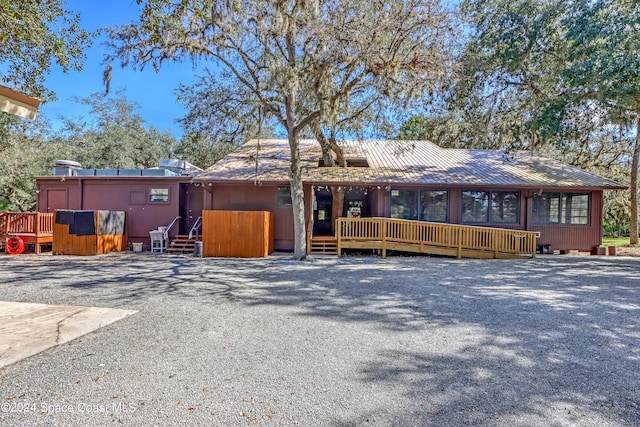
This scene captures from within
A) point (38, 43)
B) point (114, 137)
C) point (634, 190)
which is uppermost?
point (114, 137)

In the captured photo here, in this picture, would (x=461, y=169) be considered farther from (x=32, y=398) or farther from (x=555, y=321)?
(x=32, y=398)

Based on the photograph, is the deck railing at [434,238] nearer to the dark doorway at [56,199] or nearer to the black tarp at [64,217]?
the black tarp at [64,217]

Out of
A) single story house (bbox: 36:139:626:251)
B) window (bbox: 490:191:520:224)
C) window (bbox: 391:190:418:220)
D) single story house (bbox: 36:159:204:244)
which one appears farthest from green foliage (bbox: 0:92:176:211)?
window (bbox: 490:191:520:224)

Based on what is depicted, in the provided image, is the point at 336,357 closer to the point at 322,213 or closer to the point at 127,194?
the point at 322,213

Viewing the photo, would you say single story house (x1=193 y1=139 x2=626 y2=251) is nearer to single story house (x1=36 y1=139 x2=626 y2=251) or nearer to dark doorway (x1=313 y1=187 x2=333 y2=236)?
single story house (x1=36 y1=139 x2=626 y2=251)

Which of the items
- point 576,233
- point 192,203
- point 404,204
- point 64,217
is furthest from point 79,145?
point 576,233

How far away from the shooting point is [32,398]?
93.7 inches

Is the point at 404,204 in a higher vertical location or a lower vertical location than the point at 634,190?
lower

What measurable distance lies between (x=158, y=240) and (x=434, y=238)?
31.2 ft

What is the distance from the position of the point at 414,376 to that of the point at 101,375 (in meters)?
2.55

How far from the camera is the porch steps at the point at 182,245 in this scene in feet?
38.2

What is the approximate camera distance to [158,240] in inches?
474

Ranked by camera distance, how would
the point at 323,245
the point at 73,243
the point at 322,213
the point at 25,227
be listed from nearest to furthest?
1. the point at 73,243
2. the point at 323,245
3. the point at 25,227
4. the point at 322,213

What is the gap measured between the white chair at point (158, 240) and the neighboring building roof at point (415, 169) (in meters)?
2.49
